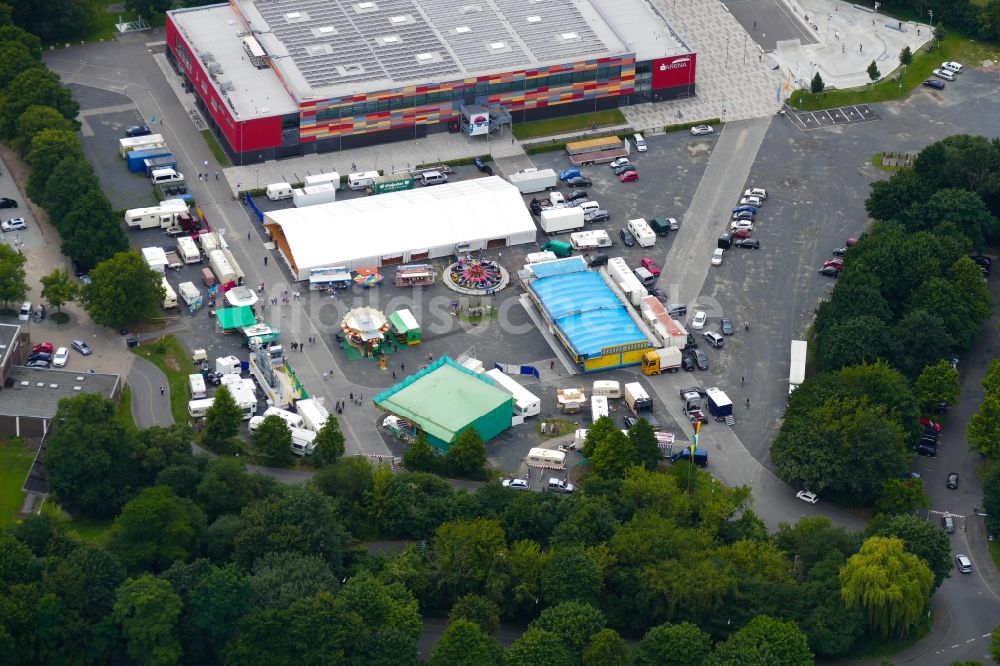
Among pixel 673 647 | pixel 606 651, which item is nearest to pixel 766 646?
pixel 673 647

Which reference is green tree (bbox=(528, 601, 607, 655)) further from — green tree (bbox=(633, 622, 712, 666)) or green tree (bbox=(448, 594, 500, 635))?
green tree (bbox=(633, 622, 712, 666))

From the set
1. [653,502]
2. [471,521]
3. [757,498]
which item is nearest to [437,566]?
[471,521]

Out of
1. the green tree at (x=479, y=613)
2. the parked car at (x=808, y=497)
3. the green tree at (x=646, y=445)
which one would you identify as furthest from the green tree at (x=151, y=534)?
the parked car at (x=808, y=497)

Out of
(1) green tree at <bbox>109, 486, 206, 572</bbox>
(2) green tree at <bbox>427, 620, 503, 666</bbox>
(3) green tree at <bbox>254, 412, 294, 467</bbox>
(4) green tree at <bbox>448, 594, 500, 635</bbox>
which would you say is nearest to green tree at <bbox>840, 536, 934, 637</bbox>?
(4) green tree at <bbox>448, 594, 500, 635</bbox>

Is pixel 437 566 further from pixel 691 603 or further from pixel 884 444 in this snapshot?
pixel 884 444

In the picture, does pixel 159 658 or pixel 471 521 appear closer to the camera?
pixel 159 658

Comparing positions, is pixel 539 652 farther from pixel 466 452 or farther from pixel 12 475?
pixel 12 475

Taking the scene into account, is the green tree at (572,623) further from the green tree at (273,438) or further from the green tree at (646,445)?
the green tree at (273,438)
